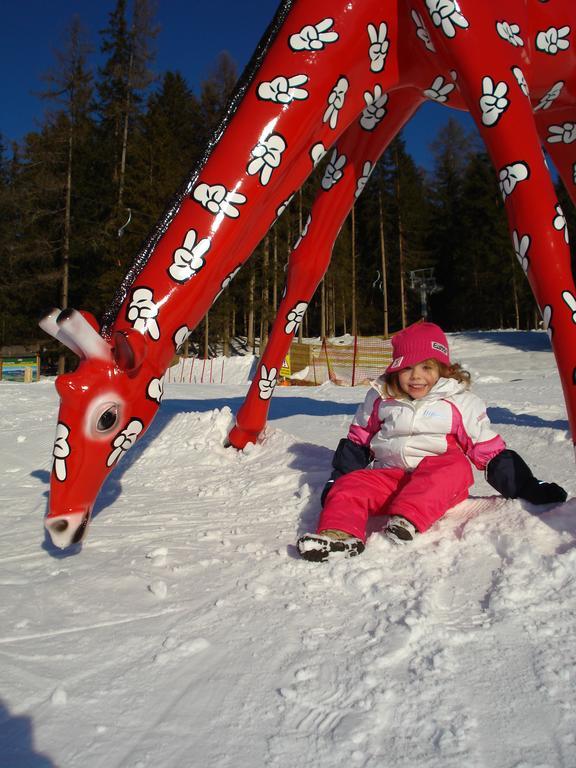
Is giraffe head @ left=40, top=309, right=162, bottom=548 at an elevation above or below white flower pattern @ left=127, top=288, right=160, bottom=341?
below

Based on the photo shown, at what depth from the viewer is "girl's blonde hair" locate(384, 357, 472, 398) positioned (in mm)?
3256

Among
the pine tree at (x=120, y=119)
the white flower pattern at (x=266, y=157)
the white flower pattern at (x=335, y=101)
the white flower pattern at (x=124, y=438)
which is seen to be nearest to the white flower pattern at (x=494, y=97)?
the white flower pattern at (x=335, y=101)

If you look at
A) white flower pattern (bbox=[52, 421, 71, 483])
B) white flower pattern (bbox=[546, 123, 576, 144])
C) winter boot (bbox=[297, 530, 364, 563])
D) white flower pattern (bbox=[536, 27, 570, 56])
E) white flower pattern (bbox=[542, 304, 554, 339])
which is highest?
white flower pattern (bbox=[536, 27, 570, 56])

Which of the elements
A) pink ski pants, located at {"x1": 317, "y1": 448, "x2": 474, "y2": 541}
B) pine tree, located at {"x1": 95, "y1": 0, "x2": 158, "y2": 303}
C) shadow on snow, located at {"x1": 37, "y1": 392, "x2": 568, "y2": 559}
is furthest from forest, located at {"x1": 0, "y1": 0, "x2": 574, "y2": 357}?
pink ski pants, located at {"x1": 317, "y1": 448, "x2": 474, "y2": 541}

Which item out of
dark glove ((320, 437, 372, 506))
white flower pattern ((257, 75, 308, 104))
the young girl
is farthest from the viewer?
dark glove ((320, 437, 372, 506))

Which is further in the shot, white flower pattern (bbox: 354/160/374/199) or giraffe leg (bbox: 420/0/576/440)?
white flower pattern (bbox: 354/160/374/199)

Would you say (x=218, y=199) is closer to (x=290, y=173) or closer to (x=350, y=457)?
(x=290, y=173)

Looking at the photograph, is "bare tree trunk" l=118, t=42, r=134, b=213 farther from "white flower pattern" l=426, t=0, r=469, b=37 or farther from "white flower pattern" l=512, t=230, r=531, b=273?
"white flower pattern" l=512, t=230, r=531, b=273

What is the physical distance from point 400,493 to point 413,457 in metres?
0.36

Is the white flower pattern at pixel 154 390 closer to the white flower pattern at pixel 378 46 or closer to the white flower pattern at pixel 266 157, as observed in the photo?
the white flower pattern at pixel 266 157

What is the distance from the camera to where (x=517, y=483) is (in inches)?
112

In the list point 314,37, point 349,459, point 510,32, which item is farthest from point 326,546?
point 510,32

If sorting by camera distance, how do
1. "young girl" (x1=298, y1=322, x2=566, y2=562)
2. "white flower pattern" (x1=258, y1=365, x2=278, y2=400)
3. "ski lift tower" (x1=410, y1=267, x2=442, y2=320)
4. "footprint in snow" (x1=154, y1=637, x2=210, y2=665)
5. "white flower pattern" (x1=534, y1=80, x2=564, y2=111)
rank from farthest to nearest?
"ski lift tower" (x1=410, y1=267, x2=442, y2=320), "white flower pattern" (x1=258, y1=365, x2=278, y2=400), "white flower pattern" (x1=534, y1=80, x2=564, y2=111), "young girl" (x1=298, y1=322, x2=566, y2=562), "footprint in snow" (x1=154, y1=637, x2=210, y2=665)

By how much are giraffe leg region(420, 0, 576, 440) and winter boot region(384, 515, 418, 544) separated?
3.93ft
